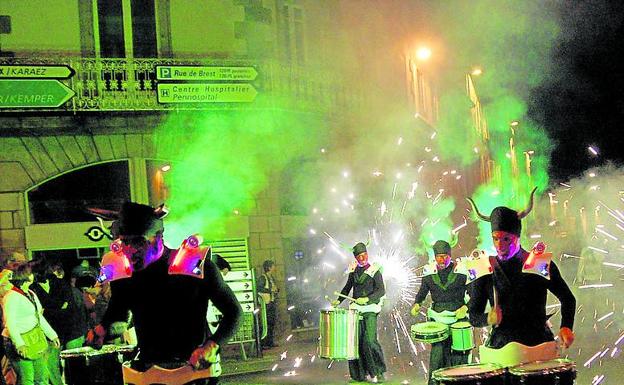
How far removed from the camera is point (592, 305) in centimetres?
1727

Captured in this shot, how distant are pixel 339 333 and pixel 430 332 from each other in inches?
66.1

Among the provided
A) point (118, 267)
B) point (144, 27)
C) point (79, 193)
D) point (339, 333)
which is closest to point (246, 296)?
point (339, 333)

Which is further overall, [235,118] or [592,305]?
[592,305]

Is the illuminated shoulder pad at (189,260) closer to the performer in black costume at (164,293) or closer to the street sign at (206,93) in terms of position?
the performer in black costume at (164,293)

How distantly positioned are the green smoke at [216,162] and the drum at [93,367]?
7.78m

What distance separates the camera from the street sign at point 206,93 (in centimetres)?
1490

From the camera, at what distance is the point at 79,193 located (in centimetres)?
1481

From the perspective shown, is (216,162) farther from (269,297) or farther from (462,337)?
(462,337)

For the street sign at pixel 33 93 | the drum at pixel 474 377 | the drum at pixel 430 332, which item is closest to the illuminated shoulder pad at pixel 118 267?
the drum at pixel 474 377

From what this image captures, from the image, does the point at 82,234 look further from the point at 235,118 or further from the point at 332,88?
the point at 332,88

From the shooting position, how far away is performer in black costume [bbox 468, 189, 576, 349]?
523 centimetres

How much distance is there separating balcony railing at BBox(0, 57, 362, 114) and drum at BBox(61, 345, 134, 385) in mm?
8237

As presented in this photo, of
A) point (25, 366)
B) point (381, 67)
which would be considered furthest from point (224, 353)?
point (381, 67)

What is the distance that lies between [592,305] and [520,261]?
12.9 meters
